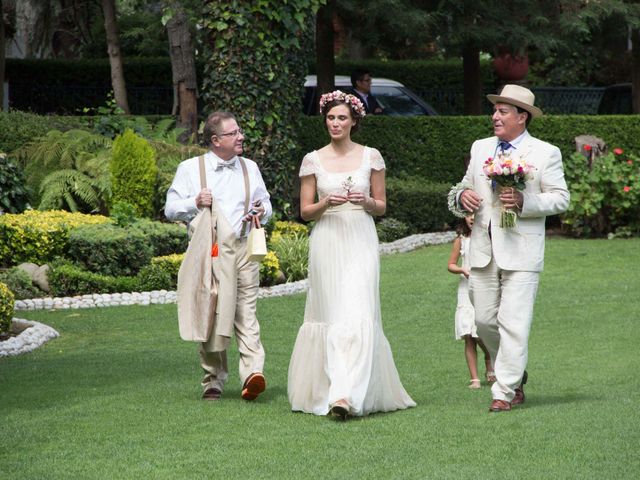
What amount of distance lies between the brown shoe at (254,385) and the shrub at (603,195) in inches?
447

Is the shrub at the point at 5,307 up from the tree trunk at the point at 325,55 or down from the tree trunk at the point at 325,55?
down

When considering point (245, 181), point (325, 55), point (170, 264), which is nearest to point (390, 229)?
point (325, 55)

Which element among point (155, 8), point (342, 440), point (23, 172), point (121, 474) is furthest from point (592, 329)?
point (155, 8)

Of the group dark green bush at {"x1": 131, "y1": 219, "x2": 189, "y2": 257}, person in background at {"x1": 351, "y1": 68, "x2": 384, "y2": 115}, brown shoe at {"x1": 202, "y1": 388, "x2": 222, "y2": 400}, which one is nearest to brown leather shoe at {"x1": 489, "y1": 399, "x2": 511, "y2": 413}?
brown shoe at {"x1": 202, "y1": 388, "x2": 222, "y2": 400}

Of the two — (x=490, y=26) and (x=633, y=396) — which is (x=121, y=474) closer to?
(x=633, y=396)

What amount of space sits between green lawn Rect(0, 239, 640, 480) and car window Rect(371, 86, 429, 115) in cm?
1012

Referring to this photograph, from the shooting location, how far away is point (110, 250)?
14.5 metres

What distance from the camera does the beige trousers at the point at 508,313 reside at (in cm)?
812

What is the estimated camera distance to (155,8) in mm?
33406

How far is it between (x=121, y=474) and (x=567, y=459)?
7.79ft

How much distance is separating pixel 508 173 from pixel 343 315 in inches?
56.3

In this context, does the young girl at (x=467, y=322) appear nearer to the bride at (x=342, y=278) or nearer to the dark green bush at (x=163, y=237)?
the bride at (x=342, y=278)

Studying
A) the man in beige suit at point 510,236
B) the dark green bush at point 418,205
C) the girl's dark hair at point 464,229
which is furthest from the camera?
the dark green bush at point 418,205

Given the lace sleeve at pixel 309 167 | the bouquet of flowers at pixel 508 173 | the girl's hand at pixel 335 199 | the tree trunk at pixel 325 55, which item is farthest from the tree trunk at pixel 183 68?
the bouquet of flowers at pixel 508 173
